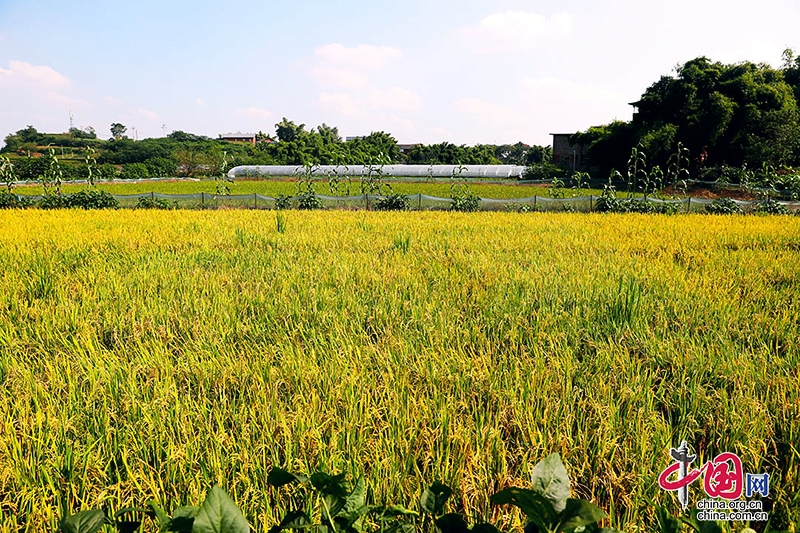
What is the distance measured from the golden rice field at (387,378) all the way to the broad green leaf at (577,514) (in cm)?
61

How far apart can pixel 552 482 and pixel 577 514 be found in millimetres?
82

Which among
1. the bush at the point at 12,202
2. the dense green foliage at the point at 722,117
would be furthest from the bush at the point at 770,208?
the bush at the point at 12,202

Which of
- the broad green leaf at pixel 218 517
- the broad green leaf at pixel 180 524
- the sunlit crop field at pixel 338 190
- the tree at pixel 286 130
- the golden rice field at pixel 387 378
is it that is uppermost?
the tree at pixel 286 130

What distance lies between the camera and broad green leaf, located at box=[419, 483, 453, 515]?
0.87m

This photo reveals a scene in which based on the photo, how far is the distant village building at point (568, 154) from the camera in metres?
37.5

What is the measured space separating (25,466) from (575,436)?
5.45ft

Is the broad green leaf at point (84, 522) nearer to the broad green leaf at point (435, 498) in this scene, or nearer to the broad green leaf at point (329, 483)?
the broad green leaf at point (329, 483)

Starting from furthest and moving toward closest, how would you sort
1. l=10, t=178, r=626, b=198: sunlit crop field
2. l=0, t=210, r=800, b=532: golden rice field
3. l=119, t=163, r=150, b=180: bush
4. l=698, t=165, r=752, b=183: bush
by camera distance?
l=119, t=163, r=150, b=180: bush → l=698, t=165, r=752, b=183: bush → l=10, t=178, r=626, b=198: sunlit crop field → l=0, t=210, r=800, b=532: golden rice field

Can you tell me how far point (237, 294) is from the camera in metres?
3.42

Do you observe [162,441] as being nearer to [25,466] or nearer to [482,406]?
[25,466]

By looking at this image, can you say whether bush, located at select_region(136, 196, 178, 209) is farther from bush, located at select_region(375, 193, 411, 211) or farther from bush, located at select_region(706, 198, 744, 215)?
bush, located at select_region(706, 198, 744, 215)

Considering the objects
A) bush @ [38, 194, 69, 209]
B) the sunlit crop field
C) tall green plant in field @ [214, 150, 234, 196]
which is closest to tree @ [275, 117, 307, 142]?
tall green plant in field @ [214, 150, 234, 196]

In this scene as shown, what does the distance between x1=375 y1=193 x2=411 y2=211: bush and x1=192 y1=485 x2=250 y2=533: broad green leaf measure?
1128cm

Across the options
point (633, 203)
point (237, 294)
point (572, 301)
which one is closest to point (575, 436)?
point (572, 301)
